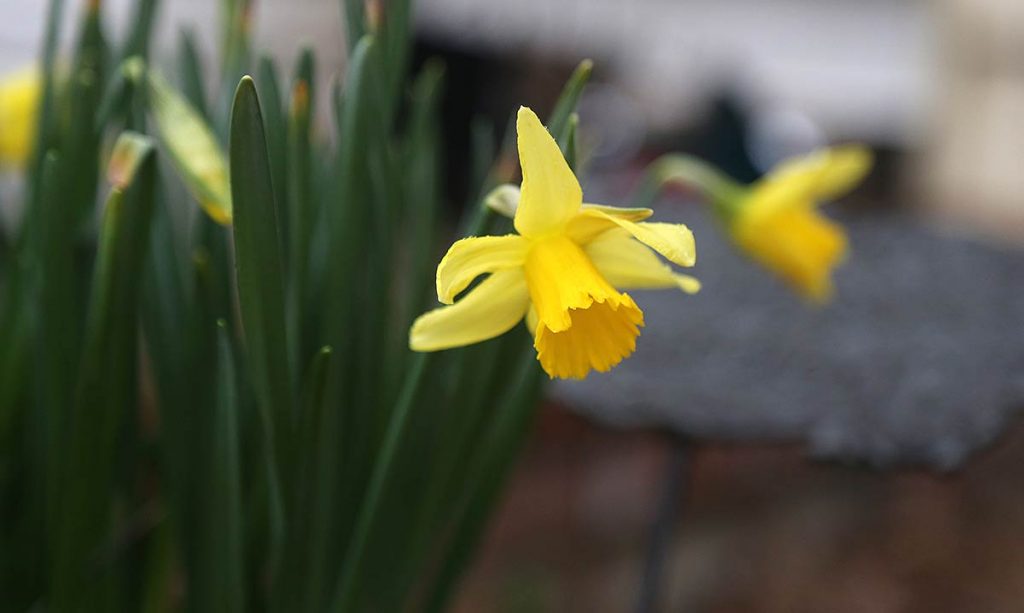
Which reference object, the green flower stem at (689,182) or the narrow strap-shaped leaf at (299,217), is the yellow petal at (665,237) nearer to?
the narrow strap-shaped leaf at (299,217)

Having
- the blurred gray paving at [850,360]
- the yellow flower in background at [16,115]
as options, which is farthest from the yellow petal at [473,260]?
the yellow flower in background at [16,115]

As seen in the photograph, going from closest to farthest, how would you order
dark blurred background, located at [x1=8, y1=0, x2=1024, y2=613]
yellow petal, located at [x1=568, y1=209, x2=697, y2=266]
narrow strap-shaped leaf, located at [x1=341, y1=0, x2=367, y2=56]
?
yellow petal, located at [x1=568, y1=209, x2=697, y2=266], narrow strap-shaped leaf, located at [x1=341, y1=0, x2=367, y2=56], dark blurred background, located at [x1=8, y1=0, x2=1024, y2=613]

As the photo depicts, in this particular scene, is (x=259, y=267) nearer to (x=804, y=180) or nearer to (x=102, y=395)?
(x=102, y=395)

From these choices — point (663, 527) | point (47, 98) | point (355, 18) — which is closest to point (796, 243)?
point (663, 527)

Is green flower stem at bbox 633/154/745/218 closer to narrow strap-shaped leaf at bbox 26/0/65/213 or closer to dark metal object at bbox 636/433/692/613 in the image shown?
dark metal object at bbox 636/433/692/613

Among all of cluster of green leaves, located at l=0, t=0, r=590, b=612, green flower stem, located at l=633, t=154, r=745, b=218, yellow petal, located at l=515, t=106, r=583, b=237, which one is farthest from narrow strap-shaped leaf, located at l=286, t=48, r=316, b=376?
green flower stem, located at l=633, t=154, r=745, b=218

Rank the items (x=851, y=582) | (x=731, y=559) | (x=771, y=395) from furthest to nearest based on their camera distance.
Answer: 1. (x=731, y=559)
2. (x=851, y=582)
3. (x=771, y=395)

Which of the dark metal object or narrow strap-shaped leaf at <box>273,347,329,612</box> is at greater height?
narrow strap-shaped leaf at <box>273,347,329,612</box>

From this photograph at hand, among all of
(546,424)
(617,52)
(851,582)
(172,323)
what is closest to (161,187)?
(172,323)

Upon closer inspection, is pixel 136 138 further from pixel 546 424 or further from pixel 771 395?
pixel 546 424
